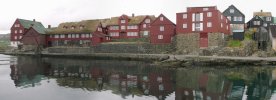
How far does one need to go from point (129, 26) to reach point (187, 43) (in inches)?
957

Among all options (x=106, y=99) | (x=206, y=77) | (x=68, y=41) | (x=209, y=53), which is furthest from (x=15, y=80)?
(x=68, y=41)

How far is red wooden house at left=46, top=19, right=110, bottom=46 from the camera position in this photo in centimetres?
7900

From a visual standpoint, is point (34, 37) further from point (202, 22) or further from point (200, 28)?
point (202, 22)

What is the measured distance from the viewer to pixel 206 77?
38.3 meters

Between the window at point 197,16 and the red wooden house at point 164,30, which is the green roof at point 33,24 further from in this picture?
the window at point 197,16

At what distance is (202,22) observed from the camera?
2388 inches

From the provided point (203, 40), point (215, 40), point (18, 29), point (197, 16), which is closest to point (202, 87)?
point (215, 40)

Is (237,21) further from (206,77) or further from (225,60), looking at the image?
(206,77)

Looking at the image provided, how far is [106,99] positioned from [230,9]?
5514cm

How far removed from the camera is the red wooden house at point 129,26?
8019 cm

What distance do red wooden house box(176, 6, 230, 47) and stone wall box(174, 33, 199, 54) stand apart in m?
0.65

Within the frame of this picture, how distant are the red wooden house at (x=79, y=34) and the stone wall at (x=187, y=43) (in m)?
23.8

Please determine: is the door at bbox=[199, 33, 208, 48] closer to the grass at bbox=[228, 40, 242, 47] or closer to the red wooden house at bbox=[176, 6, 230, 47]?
the red wooden house at bbox=[176, 6, 230, 47]

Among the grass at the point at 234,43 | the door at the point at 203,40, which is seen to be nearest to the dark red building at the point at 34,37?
the door at the point at 203,40
